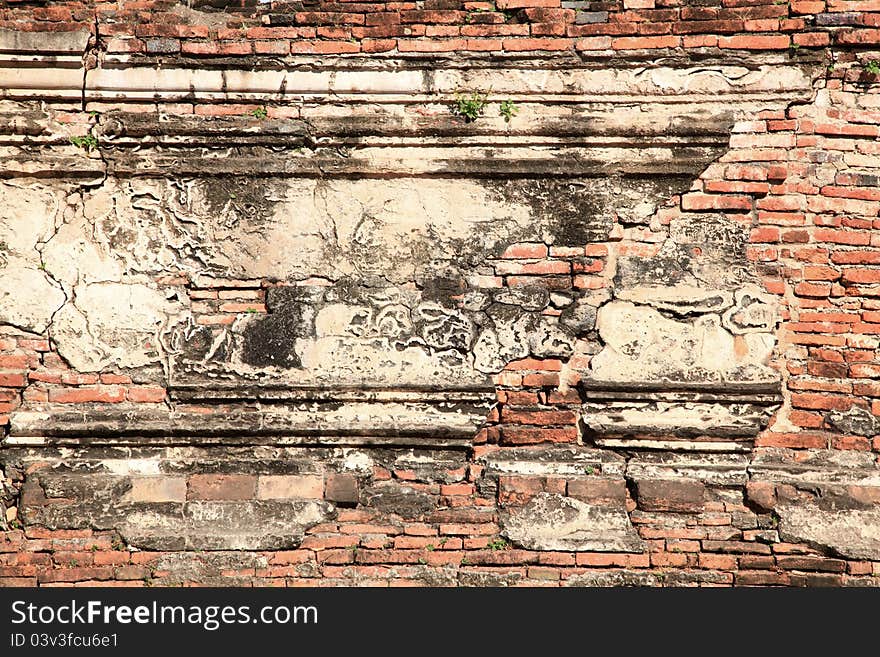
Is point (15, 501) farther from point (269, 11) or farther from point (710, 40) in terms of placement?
point (710, 40)

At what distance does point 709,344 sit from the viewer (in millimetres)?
3611

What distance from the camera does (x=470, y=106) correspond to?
3664 mm

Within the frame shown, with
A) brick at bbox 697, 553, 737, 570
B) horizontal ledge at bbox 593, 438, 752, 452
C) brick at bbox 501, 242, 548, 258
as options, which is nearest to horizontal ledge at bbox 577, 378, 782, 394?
horizontal ledge at bbox 593, 438, 752, 452

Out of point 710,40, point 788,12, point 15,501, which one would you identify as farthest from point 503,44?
point 15,501

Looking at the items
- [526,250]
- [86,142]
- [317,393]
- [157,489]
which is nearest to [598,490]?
[526,250]

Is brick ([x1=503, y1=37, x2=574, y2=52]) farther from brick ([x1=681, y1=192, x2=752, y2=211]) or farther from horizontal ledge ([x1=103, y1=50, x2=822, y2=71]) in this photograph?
brick ([x1=681, y1=192, x2=752, y2=211])

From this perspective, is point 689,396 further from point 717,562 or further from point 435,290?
point 435,290

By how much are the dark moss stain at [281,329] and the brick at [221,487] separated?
1.80ft

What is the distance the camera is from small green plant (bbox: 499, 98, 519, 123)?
367cm

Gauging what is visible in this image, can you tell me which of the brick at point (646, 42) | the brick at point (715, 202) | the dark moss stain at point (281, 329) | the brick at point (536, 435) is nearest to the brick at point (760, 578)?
the brick at point (536, 435)

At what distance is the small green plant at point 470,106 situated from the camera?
3.66 meters

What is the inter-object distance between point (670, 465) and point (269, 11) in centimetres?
291

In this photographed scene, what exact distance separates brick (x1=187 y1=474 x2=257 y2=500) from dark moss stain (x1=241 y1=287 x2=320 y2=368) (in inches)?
21.6

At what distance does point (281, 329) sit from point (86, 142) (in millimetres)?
1296
